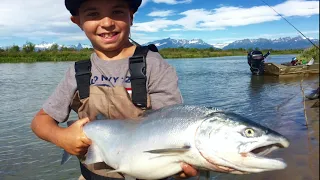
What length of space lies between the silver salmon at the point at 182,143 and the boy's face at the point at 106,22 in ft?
2.12

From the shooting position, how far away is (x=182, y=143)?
5.74 feet

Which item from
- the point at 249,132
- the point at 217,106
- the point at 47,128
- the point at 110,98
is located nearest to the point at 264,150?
the point at 249,132

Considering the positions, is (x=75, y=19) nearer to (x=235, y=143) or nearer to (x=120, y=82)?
(x=120, y=82)

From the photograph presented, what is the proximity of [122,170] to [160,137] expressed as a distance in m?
0.37

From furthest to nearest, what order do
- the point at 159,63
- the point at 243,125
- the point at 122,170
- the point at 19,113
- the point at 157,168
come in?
the point at 19,113, the point at 159,63, the point at 122,170, the point at 157,168, the point at 243,125

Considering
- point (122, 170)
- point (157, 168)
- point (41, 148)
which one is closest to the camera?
point (157, 168)

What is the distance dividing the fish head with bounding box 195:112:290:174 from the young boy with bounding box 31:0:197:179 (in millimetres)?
562

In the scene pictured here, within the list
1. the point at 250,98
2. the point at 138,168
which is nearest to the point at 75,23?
the point at 138,168

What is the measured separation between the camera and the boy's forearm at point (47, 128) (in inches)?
90.1

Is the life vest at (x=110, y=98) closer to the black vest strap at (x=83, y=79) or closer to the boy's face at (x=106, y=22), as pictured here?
the black vest strap at (x=83, y=79)

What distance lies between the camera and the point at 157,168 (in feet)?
5.94

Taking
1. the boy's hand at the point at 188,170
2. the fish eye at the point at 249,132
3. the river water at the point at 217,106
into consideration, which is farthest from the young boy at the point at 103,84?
the river water at the point at 217,106

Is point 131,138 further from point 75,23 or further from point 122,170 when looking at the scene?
point 75,23

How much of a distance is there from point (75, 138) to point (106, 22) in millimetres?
897
